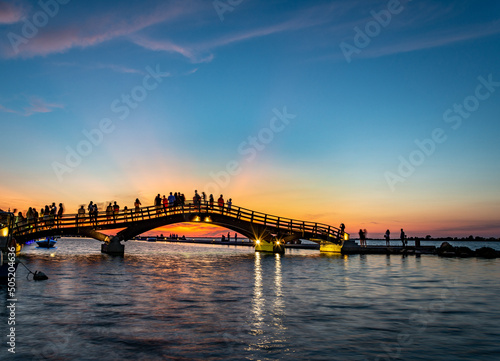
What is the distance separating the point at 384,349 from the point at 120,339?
6.02 m

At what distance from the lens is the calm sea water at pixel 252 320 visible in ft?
29.4

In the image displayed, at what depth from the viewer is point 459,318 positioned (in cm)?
1284

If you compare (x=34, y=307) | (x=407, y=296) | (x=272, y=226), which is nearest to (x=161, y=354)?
(x=34, y=307)

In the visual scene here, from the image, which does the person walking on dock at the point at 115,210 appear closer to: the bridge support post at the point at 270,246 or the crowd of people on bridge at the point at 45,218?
the crowd of people on bridge at the point at 45,218

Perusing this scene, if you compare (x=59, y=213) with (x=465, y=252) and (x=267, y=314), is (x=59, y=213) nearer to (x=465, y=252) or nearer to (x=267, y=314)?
(x=267, y=314)

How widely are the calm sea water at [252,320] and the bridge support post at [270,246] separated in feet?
88.3

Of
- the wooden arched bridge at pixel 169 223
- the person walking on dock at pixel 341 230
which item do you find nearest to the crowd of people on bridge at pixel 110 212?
the wooden arched bridge at pixel 169 223

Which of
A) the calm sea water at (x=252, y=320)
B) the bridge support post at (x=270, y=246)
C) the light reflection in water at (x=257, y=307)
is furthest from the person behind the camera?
the bridge support post at (x=270, y=246)

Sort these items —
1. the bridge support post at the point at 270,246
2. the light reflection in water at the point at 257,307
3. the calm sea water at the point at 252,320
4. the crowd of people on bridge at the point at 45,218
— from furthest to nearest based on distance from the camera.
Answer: the bridge support post at the point at 270,246, the crowd of people on bridge at the point at 45,218, the light reflection in water at the point at 257,307, the calm sea water at the point at 252,320

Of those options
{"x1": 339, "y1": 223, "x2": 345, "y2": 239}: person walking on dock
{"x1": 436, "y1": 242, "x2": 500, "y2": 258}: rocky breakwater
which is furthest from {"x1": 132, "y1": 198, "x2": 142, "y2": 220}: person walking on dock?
{"x1": 436, "y1": 242, "x2": 500, "y2": 258}: rocky breakwater

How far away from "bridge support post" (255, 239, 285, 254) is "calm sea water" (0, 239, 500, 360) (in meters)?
26.9

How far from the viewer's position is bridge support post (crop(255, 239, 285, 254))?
48.1 m

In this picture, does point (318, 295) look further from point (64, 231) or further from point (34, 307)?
point (64, 231)

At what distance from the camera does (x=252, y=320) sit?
39.3 feet
